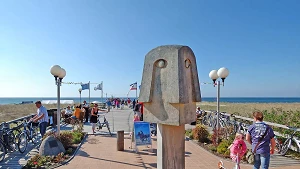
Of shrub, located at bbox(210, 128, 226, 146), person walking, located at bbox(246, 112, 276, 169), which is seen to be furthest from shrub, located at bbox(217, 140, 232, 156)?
person walking, located at bbox(246, 112, 276, 169)

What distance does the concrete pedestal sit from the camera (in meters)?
3.43

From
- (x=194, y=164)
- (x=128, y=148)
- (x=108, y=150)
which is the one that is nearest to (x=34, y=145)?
(x=108, y=150)

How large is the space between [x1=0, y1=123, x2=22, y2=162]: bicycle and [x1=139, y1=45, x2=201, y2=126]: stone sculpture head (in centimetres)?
554

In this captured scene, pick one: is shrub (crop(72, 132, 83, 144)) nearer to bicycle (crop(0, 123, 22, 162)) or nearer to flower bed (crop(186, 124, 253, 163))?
bicycle (crop(0, 123, 22, 162))

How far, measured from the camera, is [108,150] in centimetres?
797

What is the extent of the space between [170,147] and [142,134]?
4814 millimetres

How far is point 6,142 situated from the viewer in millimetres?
6914

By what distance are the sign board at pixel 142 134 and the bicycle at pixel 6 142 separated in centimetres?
410

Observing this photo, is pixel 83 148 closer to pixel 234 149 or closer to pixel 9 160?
pixel 9 160

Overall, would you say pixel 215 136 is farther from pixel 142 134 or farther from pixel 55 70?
pixel 55 70

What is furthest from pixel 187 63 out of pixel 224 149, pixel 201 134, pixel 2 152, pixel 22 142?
pixel 22 142

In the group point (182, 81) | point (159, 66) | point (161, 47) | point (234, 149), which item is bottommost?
point (234, 149)

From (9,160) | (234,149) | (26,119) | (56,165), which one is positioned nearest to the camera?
(234,149)

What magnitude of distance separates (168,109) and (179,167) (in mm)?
968
